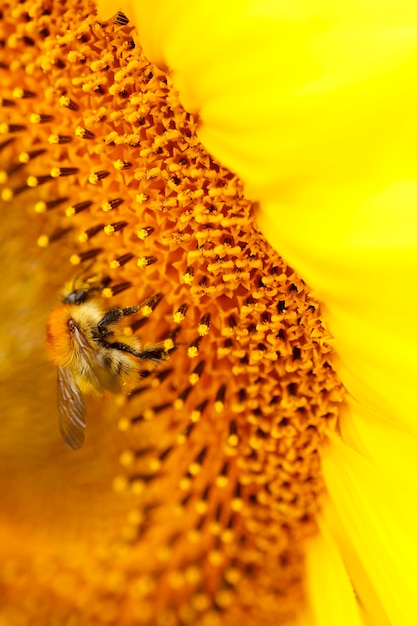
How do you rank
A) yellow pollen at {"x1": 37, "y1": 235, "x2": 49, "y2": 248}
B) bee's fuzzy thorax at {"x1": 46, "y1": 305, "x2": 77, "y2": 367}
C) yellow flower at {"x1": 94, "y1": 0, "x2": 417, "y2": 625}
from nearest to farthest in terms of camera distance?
yellow flower at {"x1": 94, "y1": 0, "x2": 417, "y2": 625}
bee's fuzzy thorax at {"x1": 46, "y1": 305, "x2": 77, "y2": 367}
yellow pollen at {"x1": 37, "y1": 235, "x2": 49, "y2": 248}

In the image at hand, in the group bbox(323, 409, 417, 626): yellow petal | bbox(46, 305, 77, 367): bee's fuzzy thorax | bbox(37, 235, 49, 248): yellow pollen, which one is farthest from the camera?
bbox(37, 235, 49, 248): yellow pollen

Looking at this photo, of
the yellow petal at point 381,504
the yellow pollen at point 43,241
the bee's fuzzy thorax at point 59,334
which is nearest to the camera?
the yellow petal at point 381,504

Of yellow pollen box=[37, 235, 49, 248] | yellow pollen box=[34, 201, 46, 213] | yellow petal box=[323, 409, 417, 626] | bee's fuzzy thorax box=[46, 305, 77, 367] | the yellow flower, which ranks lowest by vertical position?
yellow petal box=[323, 409, 417, 626]

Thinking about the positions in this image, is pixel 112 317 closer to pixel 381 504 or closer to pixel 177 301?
pixel 177 301

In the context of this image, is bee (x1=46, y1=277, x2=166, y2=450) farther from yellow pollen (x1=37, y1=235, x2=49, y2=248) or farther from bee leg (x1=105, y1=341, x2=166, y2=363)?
yellow pollen (x1=37, y1=235, x2=49, y2=248)

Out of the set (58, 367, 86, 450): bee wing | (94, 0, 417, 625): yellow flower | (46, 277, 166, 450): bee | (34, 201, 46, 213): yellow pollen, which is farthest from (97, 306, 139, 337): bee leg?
(94, 0, 417, 625): yellow flower

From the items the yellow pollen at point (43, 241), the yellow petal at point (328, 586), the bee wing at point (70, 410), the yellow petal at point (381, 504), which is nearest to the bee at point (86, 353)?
the bee wing at point (70, 410)

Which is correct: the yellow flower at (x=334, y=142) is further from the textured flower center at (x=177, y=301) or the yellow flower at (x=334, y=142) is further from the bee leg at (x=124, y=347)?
the bee leg at (x=124, y=347)

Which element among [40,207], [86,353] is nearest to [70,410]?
[86,353]
